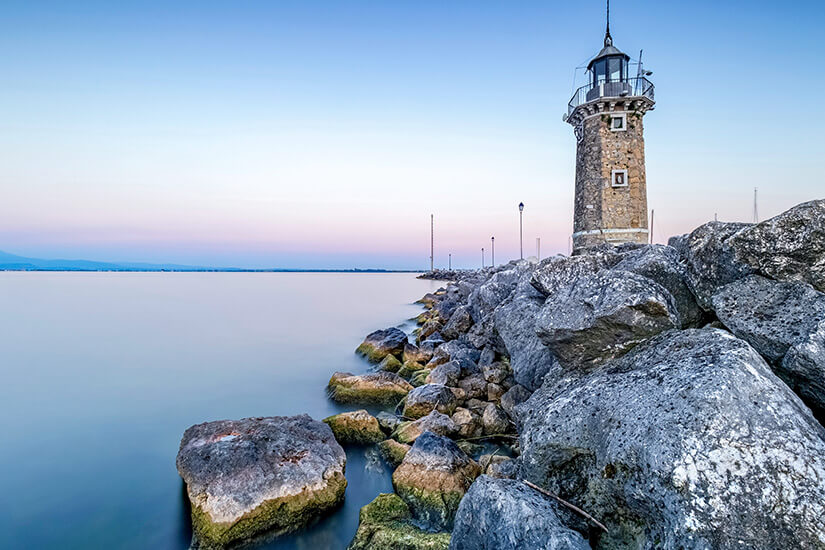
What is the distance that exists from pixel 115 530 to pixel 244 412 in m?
4.56

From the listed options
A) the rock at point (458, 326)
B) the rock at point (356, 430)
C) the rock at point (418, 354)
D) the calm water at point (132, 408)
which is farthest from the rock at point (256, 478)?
the rock at point (458, 326)

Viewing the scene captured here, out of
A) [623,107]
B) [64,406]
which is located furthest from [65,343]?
[623,107]

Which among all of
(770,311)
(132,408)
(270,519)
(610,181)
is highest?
(610,181)

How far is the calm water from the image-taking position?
5758 mm

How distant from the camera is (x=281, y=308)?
3503cm

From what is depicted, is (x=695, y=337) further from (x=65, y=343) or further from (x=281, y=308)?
(x=281, y=308)

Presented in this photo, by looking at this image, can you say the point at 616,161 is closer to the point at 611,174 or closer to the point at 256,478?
the point at 611,174

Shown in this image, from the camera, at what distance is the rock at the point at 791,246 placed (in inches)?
136

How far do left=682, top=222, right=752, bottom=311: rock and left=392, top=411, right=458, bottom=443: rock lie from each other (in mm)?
3958

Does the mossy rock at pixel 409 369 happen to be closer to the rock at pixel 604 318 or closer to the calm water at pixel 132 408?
the calm water at pixel 132 408

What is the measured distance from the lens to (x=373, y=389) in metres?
9.53

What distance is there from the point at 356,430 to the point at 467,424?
1843mm

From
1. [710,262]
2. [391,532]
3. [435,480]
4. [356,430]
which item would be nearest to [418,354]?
[356,430]

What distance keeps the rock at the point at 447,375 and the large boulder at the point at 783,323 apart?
18.3ft
